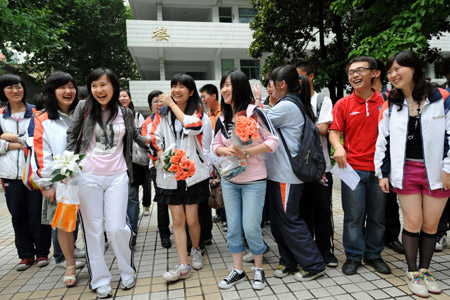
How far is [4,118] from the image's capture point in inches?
146

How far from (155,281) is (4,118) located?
2786 millimetres

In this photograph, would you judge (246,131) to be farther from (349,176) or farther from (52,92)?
(52,92)

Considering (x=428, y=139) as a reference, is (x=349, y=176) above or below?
below

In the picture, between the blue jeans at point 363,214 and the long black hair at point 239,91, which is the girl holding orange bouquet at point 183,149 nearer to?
the long black hair at point 239,91

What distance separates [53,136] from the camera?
9.82ft

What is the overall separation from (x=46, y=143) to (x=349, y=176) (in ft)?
→ 10.1

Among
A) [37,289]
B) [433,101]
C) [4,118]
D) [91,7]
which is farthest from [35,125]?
[91,7]

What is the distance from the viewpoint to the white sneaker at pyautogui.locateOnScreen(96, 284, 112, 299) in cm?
281

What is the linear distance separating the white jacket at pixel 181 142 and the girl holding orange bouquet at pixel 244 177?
1.02 ft

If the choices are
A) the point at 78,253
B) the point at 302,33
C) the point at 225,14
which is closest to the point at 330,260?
the point at 78,253

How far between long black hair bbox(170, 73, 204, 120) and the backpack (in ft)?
3.21

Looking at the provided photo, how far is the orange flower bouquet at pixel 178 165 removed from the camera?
2.78 m

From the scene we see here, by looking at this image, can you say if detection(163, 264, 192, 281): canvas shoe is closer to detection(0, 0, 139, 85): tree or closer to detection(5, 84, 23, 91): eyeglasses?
detection(5, 84, 23, 91): eyeglasses

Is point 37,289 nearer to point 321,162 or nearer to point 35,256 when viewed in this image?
point 35,256
